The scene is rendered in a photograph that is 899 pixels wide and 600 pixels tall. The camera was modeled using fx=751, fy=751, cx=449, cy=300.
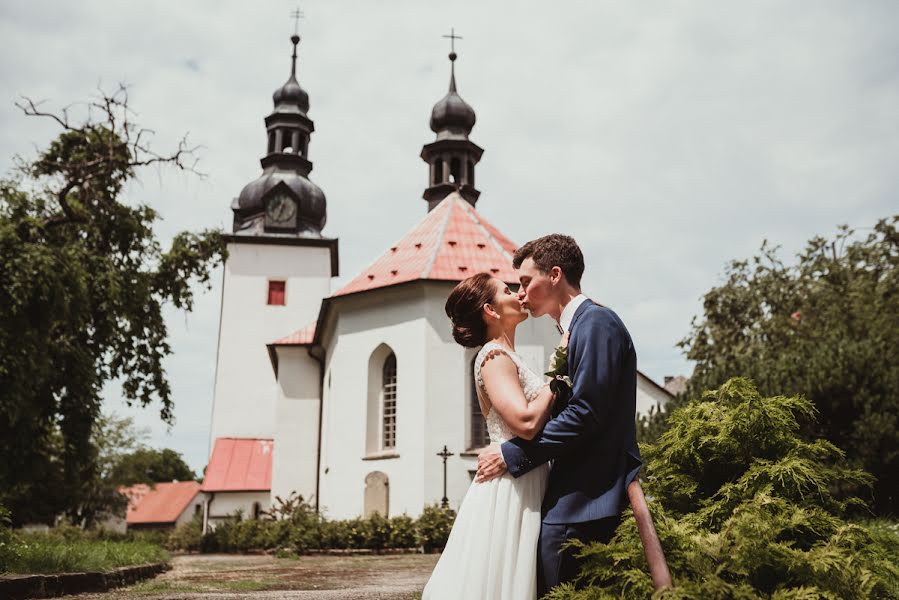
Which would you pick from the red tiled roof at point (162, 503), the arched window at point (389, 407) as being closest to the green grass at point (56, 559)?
the arched window at point (389, 407)

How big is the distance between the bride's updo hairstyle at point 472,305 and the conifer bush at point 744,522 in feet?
3.23

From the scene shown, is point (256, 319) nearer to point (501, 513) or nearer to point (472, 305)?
point (472, 305)

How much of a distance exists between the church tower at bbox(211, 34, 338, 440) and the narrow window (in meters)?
0.05

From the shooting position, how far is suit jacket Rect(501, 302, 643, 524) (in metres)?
2.73

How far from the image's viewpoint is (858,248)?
23.7 m

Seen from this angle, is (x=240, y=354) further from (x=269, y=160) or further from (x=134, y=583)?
(x=134, y=583)

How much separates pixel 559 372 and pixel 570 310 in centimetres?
25

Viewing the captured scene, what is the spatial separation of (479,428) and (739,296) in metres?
10.9

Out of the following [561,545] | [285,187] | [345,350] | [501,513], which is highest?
[285,187]

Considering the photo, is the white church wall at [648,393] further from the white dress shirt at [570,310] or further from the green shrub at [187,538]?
the white dress shirt at [570,310]

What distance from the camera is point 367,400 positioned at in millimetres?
22266

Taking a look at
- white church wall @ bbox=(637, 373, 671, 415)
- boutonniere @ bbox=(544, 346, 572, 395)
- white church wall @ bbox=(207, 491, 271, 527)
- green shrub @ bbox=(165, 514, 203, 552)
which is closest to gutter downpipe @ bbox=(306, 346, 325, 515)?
white church wall @ bbox=(207, 491, 271, 527)

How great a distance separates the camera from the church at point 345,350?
2089 centimetres

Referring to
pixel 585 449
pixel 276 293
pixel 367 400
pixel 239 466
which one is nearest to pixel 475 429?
pixel 367 400
